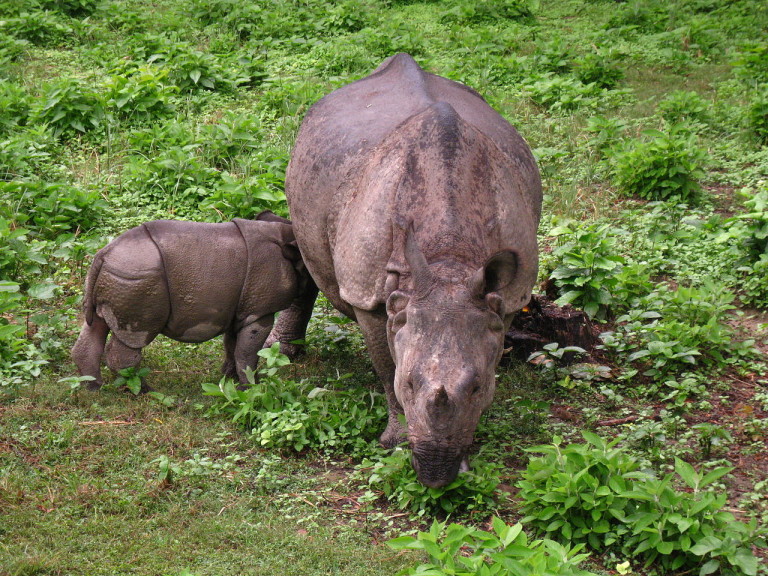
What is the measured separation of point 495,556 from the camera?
4094 millimetres

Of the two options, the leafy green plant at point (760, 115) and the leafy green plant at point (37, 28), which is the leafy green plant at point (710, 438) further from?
the leafy green plant at point (37, 28)

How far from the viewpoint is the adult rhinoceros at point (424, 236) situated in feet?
15.8

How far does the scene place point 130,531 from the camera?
4.77 metres

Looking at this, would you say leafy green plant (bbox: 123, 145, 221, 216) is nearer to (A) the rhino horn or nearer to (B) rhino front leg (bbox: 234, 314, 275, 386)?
(B) rhino front leg (bbox: 234, 314, 275, 386)

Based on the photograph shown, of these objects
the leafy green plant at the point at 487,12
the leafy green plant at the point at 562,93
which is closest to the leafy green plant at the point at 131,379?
the leafy green plant at the point at 562,93

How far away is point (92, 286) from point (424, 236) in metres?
2.22

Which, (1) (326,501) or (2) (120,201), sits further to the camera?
(2) (120,201)

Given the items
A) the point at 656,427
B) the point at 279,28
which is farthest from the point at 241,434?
the point at 279,28

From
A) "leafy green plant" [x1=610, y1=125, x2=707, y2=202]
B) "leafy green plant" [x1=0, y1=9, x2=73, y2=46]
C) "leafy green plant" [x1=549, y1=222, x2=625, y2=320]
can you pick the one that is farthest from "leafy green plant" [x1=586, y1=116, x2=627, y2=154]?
"leafy green plant" [x1=0, y1=9, x2=73, y2=46]

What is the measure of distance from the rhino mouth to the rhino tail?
234 centimetres

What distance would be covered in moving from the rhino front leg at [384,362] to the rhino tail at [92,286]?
1620mm

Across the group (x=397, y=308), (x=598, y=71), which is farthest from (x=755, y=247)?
(x=598, y=71)

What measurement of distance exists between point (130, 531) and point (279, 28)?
8980 mm

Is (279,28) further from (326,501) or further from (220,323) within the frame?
(326,501)
